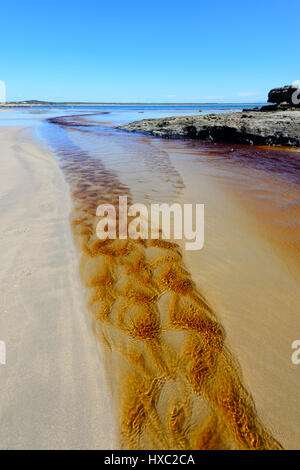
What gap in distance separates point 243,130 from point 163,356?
17382 millimetres

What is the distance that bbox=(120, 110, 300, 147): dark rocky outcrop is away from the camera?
49.7ft

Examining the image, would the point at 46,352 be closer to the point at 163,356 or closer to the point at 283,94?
the point at 163,356

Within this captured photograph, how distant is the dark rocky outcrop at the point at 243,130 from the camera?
1516cm

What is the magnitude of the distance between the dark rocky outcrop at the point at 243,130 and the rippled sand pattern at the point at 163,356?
49.8 feet

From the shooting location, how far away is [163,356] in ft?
7.11

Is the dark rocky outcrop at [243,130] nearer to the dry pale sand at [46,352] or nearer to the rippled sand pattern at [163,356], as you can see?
the rippled sand pattern at [163,356]

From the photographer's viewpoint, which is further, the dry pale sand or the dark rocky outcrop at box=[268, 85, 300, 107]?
the dark rocky outcrop at box=[268, 85, 300, 107]

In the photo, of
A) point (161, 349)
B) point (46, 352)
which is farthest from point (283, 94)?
point (46, 352)

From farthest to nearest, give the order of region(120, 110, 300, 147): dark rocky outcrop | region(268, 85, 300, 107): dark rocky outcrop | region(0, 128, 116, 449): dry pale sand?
region(268, 85, 300, 107): dark rocky outcrop → region(120, 110, 300, 147): dark rocky outcrop → region(0, 128, 116, 449): dry pale sand

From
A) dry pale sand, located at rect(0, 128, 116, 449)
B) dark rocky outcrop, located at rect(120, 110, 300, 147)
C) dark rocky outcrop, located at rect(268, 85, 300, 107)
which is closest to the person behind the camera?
dry pale sand, located at rect(0, 128, 116, 449)

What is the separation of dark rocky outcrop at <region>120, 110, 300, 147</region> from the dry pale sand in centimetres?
1575

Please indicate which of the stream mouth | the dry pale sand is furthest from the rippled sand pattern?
the dry pale sand

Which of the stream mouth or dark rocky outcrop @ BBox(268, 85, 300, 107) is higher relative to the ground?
dark rocky outcrop @ BBox(268, 85, 300, 107)

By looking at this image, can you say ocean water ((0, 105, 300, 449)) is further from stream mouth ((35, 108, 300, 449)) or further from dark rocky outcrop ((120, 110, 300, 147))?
dark rocky outcrop ((120, 110, 300, 147))
